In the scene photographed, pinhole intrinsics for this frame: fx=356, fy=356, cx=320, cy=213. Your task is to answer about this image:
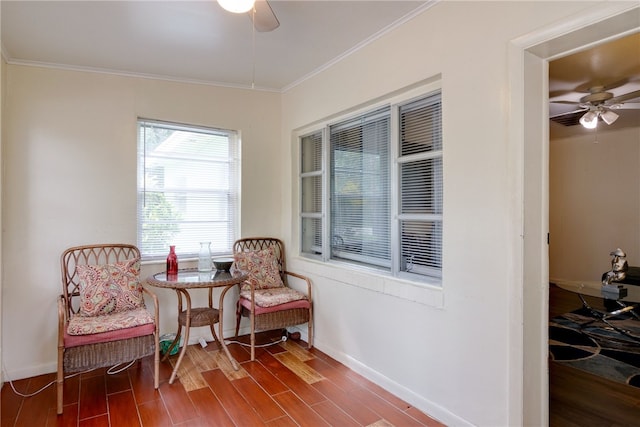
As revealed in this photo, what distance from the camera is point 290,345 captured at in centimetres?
344

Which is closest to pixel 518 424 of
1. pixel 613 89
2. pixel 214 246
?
pixel 214 246

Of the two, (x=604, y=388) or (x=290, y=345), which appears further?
(x=290, y=345)

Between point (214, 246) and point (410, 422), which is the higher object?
point (214, 246)

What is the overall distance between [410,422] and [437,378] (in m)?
0.31

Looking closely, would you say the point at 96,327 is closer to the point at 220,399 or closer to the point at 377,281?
the point at 220,399

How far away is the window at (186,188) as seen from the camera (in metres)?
3.38

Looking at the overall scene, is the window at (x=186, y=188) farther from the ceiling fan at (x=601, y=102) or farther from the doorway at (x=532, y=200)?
the ceiling fan at (x=601, y=102)

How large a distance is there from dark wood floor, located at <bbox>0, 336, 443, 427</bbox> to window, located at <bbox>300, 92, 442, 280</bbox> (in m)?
0.91

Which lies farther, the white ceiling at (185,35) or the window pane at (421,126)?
the window pane at (421,126)

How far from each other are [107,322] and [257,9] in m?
2.26

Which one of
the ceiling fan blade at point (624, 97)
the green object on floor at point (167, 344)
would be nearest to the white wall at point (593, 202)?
the ceiling fan blade at point (624, 97)

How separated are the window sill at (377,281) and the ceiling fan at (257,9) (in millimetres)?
1815

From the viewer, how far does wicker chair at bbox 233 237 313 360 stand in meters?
Answer: 3.08

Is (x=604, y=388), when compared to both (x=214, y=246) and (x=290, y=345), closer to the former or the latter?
(x=290, y=345)
